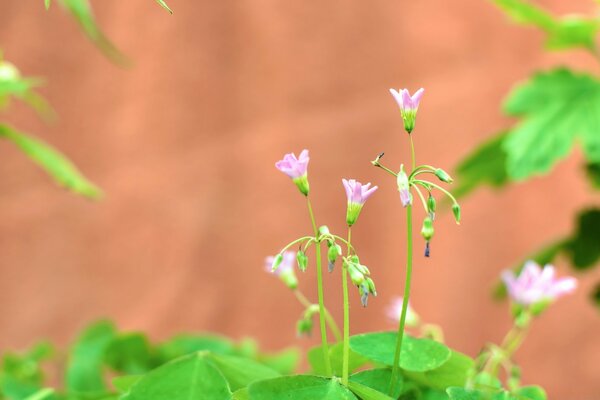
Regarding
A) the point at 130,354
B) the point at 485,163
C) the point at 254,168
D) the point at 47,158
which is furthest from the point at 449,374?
the point at 254,168

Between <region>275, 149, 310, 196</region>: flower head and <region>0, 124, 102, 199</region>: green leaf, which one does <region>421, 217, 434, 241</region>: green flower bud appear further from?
<region>0, 124, 102, 199</region>: green leaf

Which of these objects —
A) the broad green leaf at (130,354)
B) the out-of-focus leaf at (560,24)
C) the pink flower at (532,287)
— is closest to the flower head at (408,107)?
the pink flower at (532,287)

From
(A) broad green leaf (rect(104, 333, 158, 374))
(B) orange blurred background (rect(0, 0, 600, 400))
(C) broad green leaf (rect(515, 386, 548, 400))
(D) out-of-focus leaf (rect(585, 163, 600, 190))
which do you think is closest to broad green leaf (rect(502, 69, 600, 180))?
(D) out-of-focus leaf (rect(585, 163, 600, 190))

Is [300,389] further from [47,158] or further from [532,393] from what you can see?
[47,158]

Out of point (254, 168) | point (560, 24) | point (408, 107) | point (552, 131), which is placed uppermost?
point (254, 168)

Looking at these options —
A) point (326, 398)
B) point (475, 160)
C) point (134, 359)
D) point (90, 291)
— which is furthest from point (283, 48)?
point (326, 398)

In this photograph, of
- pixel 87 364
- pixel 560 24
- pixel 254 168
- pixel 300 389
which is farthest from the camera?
pixel 254 168

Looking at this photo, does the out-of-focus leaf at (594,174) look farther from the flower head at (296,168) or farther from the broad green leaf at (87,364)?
the flower head at (296,168)
